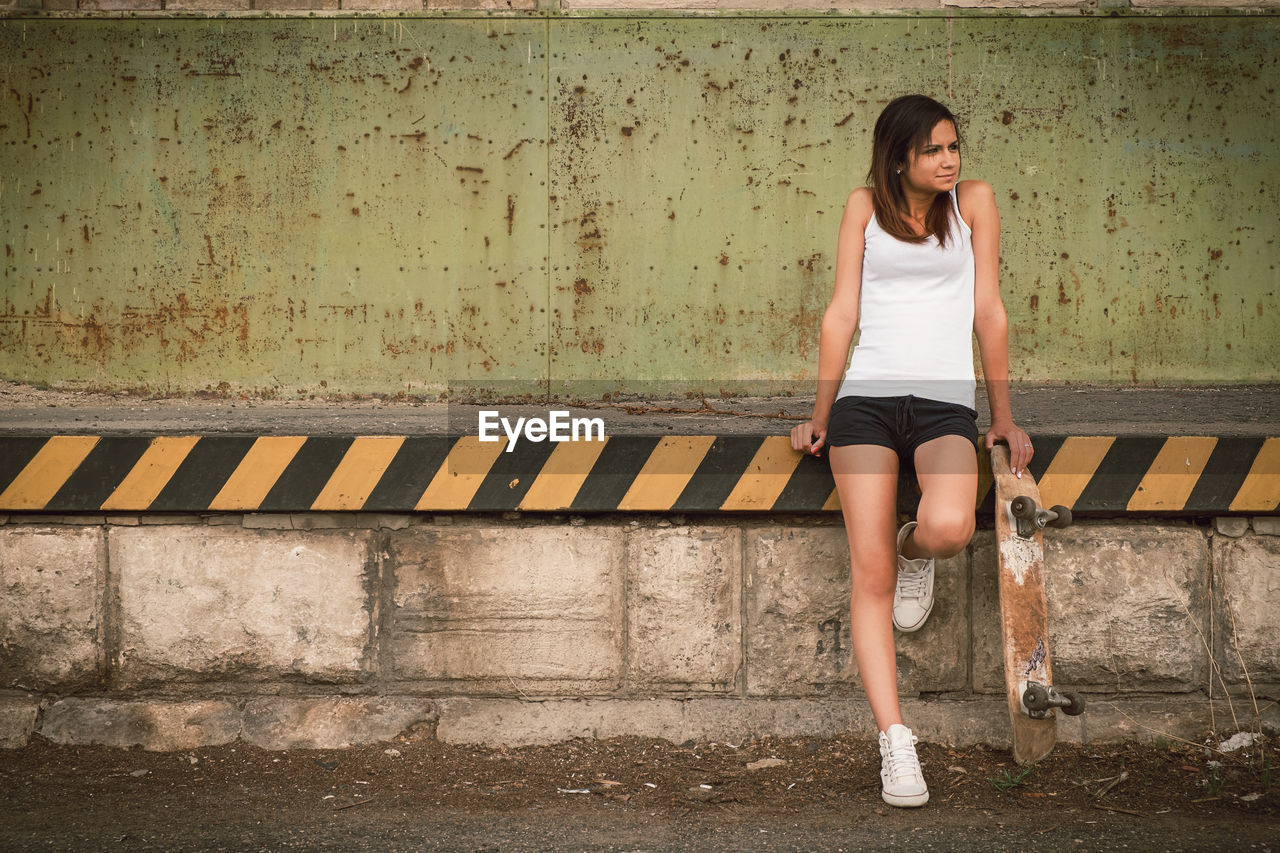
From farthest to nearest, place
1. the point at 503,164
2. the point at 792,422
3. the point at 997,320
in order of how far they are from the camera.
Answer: the point at 503,164
the point at 792,422
the point at 997,320

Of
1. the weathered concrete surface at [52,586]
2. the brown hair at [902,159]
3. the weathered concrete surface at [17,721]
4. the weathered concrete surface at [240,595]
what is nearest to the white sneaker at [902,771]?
the brown hair at [902,159]

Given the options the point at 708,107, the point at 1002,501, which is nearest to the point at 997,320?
the point at 1002,501

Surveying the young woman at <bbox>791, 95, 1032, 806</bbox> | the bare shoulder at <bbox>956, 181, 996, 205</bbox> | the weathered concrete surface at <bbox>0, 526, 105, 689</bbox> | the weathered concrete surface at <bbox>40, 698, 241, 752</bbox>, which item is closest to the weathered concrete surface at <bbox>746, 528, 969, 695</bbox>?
the young woman at <bbox>791, 95, 1032, 806</bbox>

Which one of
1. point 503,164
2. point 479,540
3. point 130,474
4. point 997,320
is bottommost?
point 479,540

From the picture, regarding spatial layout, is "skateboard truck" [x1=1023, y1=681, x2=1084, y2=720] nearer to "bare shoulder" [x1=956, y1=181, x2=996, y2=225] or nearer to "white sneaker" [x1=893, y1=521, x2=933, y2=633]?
"white sneaker" [x1=893, y1=521, x2=933, y2=633]

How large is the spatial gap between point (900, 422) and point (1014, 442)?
381 mm

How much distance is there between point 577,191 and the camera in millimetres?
5691

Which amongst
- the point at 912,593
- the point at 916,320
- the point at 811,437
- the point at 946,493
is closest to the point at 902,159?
the point at 916,320

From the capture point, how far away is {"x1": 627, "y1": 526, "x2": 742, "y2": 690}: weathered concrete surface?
3426 mm

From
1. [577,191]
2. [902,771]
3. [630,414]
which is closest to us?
[902,771]

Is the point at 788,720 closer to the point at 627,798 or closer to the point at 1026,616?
the point at 627,798

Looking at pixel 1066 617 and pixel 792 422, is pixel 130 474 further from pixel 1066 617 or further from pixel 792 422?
pixel 1066 617

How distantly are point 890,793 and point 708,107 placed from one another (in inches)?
149

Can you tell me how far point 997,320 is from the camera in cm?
312
